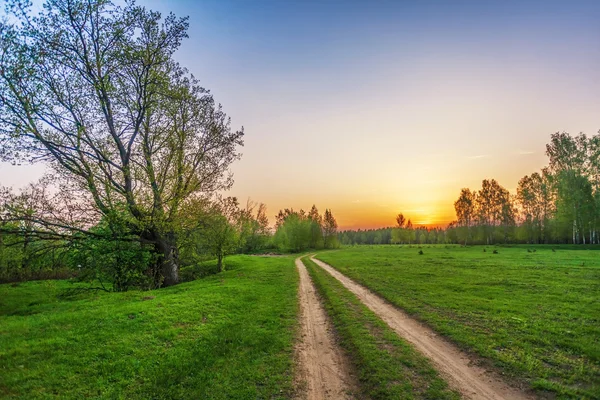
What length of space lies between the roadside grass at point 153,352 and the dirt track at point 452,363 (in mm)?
4752

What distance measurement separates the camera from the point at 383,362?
8.44 meters

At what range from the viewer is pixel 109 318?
12.5 metres

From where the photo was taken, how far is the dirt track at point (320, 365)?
725 cm

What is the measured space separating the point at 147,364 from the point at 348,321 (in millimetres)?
8433

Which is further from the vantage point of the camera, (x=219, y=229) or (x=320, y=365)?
(x=219, y=229)

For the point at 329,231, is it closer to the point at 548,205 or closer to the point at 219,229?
the point at 548,205

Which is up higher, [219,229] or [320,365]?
[219,229]

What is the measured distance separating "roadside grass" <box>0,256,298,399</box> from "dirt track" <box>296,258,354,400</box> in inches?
19.5

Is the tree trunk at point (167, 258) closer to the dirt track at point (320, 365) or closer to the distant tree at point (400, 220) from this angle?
the dirt track at point (320, 365)

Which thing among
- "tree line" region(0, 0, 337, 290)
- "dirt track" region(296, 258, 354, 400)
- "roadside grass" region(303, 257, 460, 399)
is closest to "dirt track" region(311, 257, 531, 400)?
"roadside grass" region(303, 257, 460, 399)

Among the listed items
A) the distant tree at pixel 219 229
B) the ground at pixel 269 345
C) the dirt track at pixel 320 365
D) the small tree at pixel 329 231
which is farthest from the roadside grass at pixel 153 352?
the small tree at pixel 329 231

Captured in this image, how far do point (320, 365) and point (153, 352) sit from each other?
20.1 feet

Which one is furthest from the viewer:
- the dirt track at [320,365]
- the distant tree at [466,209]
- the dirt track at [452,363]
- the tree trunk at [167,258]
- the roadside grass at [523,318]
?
the distant tree at [466,209]

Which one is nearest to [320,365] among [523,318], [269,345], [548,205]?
[269,345]
